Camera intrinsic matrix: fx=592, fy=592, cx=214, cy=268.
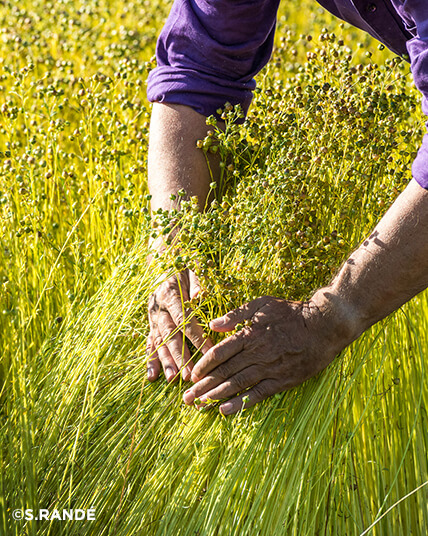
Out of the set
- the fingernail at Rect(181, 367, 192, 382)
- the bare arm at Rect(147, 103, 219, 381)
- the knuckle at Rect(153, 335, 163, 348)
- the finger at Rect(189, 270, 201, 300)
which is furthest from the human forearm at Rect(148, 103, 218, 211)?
the fingernail at Rect(181, 367, 192, 382)

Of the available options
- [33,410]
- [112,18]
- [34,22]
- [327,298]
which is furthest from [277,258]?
[112,18]

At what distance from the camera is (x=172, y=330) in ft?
5.23

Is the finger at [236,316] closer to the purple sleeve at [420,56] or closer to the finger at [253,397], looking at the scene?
the finger at [253,397]

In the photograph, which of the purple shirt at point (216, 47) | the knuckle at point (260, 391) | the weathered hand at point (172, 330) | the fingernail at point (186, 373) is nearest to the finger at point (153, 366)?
the weathered hand at point (172, 330)

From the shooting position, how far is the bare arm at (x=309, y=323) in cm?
138

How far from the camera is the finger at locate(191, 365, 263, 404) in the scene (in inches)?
57.2

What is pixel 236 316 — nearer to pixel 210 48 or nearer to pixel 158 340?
pixel 158 340

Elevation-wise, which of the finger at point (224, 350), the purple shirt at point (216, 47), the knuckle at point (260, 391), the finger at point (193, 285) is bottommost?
the knuckle at point (260, 391)

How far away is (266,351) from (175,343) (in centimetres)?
27

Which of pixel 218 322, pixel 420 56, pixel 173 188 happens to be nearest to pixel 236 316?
pixel 218 322

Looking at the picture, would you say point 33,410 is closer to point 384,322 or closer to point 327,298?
point 327,298

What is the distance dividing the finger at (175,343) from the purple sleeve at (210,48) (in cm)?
67

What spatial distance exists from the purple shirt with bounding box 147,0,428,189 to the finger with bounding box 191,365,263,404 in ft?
2.72

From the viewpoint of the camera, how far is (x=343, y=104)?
1.73 meters
